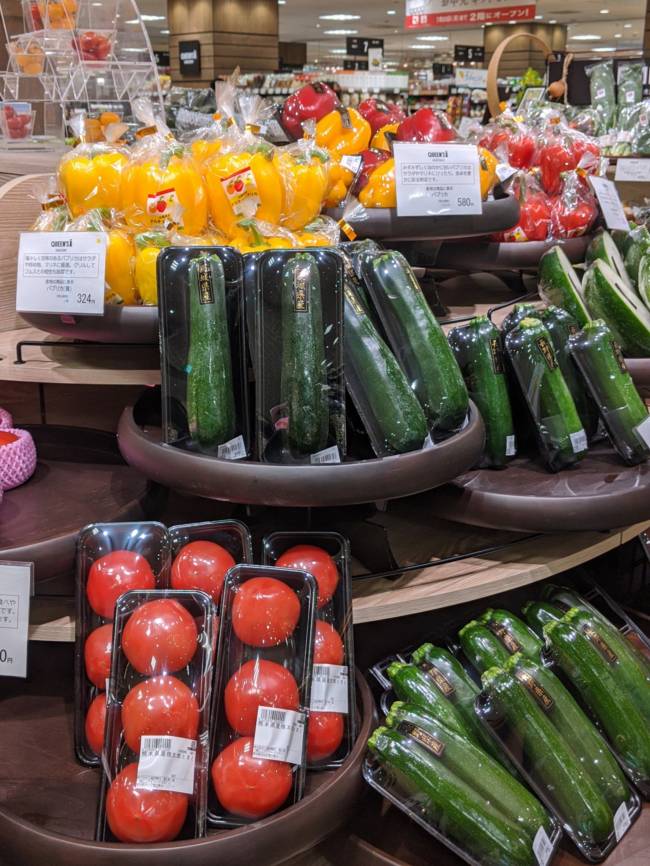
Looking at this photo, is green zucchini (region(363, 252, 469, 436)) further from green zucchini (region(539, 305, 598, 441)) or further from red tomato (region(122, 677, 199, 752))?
red tomato (region(122, 677, 199, 752))

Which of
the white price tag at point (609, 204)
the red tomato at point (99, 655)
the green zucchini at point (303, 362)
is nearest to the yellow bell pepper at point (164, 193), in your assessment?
the green zucchini at point (303, 362)

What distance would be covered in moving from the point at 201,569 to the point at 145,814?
34cm

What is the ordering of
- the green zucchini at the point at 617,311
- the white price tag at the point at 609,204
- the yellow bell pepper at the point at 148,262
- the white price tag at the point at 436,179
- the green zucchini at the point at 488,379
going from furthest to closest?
the white price tag at the point at 609,204 → the green zucchini at the point at 617,311 → the white price tag at the point at 436,179 → the green zucchini at the point at 488,379 → the yellow bell pepper at the point at 148,262

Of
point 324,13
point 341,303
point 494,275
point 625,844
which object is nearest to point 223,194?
point 341,303

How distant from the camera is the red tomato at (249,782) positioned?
114 cm

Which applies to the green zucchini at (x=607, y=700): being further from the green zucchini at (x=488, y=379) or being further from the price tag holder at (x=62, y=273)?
the price tag holder at (x=62, y=273)

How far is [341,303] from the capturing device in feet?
4.21

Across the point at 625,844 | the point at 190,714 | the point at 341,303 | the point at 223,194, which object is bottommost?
the point at 625,844

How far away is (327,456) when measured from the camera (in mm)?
1253

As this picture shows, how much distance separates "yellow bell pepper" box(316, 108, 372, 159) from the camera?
79.1 inches

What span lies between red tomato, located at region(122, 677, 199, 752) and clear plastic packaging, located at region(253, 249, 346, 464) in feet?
1.12

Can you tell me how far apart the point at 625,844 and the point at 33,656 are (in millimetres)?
1070

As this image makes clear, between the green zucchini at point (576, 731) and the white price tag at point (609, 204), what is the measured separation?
1358 millimetres

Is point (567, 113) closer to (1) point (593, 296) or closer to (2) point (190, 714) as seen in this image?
(1) point (593, 296)
